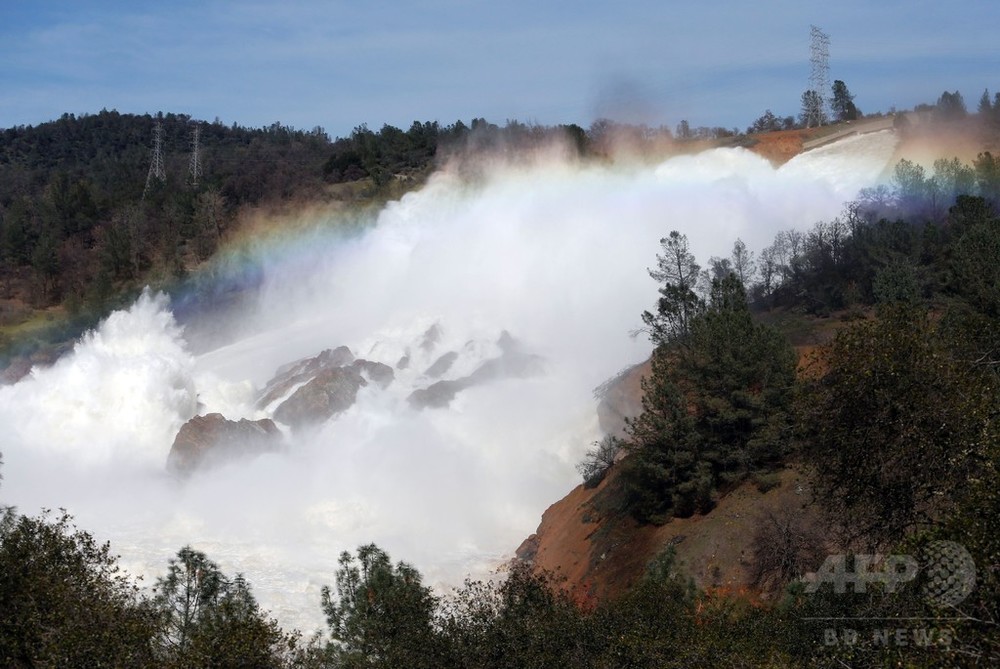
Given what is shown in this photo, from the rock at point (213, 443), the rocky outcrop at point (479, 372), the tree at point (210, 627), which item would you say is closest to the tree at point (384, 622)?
the tree at point (210, 627)

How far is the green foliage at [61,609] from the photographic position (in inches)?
524

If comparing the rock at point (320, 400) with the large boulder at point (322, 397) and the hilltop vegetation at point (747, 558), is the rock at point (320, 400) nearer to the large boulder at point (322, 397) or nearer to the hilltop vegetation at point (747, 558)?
the large boulder at point (322, 397)

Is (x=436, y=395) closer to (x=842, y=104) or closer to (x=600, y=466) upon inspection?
Result: (x=600, y=466)

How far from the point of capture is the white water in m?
48.3

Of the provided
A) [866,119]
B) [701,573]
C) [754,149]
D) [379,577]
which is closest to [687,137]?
[754,149]

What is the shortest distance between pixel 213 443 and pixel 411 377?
1820 cm

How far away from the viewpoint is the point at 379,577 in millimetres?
19859

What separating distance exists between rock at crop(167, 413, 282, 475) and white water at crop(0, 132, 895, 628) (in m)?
1.22

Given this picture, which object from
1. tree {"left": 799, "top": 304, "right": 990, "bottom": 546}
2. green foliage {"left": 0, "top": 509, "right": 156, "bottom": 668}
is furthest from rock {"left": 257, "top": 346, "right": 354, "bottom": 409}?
tree {"left": 799, "top": 304, "right": 990, "bottom": 546}

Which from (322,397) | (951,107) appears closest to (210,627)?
(322,397)

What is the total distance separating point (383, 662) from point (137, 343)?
7543cm

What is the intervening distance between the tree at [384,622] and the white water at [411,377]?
16177mm

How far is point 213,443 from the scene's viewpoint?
57719 mm

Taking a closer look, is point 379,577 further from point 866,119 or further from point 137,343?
point 866,119
